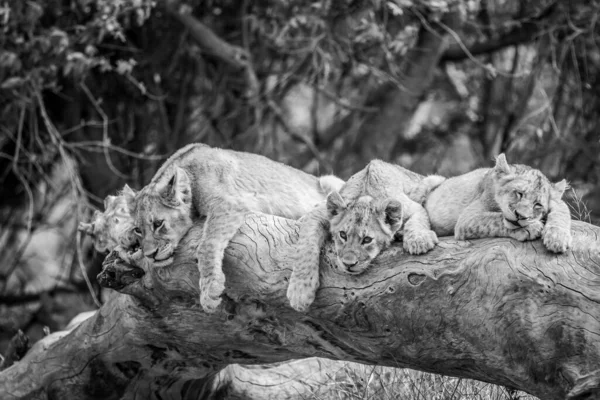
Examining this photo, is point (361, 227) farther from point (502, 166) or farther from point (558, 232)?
point (558, 232)

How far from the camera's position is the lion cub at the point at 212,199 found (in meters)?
5.95

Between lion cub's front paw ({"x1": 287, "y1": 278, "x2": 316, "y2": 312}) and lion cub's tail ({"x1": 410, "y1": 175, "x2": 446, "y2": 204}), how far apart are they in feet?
4.40

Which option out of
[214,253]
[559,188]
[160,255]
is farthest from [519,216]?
[160,255]

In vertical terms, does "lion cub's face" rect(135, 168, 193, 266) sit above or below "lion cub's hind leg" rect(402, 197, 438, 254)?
below

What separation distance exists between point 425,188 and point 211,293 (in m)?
1.82

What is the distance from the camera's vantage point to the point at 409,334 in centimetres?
547

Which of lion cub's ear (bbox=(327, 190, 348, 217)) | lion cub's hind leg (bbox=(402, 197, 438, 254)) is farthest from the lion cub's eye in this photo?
lion cub's hind leg (bbox=(402, 197, 438, 254))

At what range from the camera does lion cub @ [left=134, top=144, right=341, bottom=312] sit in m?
5.95

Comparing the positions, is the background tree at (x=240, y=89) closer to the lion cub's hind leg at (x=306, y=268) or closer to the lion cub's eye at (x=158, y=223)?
the lion cub's eye at (x=158, y=223)

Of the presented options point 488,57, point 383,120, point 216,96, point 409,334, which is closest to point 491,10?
point 488,57

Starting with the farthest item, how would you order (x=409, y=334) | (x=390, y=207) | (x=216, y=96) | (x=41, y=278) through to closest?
Result: (x=41, y=278) → (x=216, y=96) → (x=390, y=207) → (x=409, y=334)

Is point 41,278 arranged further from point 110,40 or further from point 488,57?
point 488,57

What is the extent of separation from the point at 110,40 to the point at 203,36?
3.68 feet

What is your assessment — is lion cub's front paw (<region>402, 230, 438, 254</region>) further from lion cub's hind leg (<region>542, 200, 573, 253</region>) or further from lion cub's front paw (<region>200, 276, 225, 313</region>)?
lion cub's front paw (<region>200, 276, 225, 313</region>)
